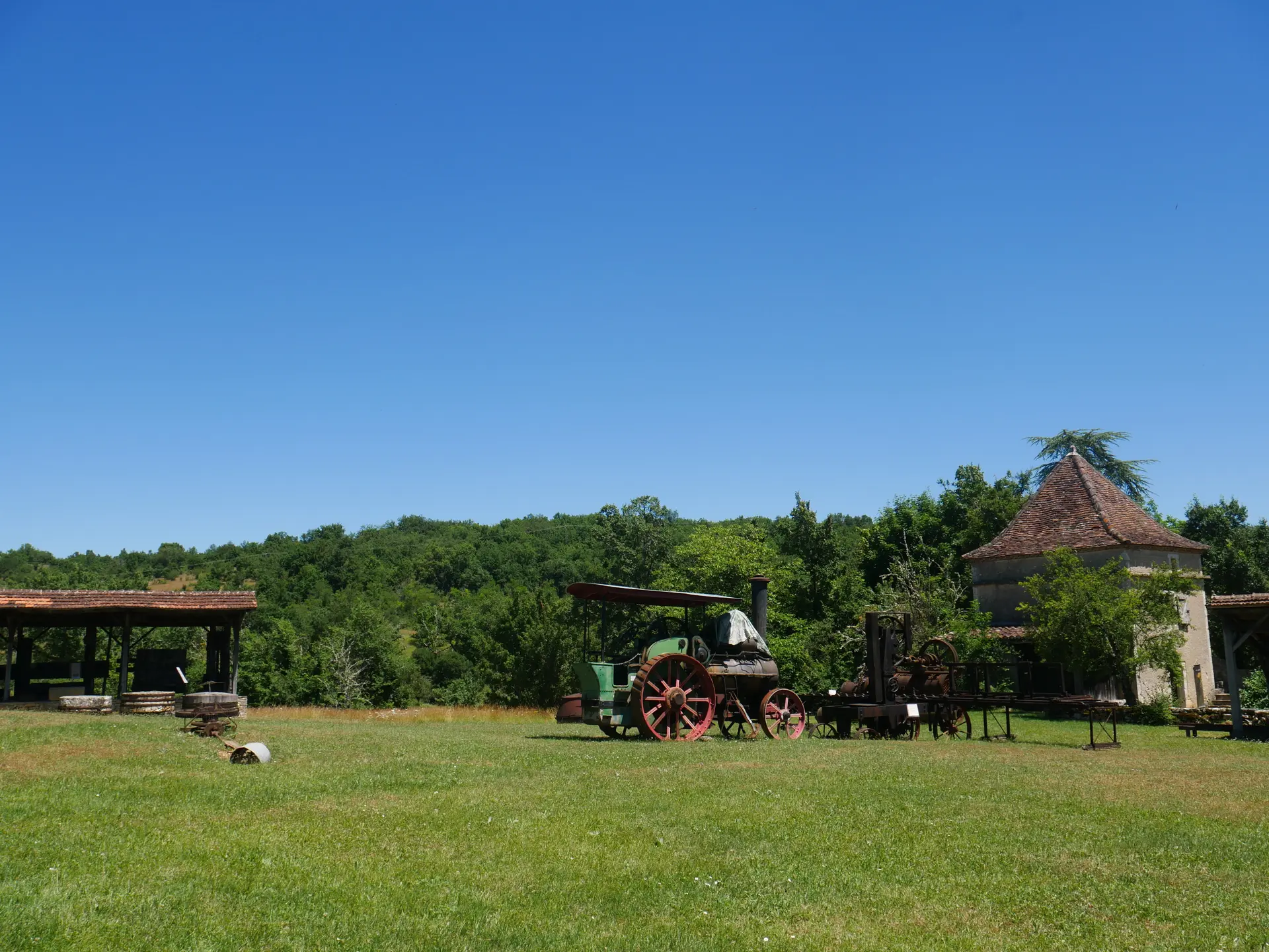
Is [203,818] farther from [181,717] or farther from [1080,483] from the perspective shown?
[1080,483]

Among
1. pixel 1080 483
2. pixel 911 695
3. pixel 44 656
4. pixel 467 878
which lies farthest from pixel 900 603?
pixel 44 656

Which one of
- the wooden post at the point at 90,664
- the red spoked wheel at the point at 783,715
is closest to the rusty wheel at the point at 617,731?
the red spoked wheel at the point at 783,715

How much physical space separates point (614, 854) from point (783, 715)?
1215cm

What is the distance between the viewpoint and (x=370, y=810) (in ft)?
33.8

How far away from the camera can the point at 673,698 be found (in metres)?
18.5

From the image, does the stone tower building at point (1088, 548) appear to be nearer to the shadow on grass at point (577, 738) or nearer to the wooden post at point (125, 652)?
the shadow on grass at point (577, 738)

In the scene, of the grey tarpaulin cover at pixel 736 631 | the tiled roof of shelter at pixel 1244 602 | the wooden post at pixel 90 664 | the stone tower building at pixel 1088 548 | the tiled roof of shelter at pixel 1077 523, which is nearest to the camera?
the grey tarpaulin cover at pixel 736 631

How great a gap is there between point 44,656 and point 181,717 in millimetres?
32341

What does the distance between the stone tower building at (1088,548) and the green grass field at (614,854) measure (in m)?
22.3

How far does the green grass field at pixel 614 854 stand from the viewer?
6602 millimetres

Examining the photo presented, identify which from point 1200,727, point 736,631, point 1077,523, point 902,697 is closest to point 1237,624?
point 1200,727

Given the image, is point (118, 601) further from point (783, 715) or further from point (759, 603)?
point (783, 715)

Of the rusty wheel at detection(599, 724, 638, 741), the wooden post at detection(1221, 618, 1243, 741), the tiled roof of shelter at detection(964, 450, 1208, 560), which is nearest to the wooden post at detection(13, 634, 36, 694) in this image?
the rusty wheel at detection(599, 724, 638, 741)

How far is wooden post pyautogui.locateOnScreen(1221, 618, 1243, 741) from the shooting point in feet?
75.5
